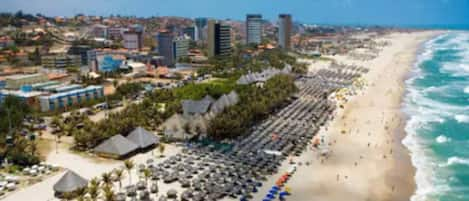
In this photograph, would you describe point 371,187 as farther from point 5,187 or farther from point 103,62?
point 103,62

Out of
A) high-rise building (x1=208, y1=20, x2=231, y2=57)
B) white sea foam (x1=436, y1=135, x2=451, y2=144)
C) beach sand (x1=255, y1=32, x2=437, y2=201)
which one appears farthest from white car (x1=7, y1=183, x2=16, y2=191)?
high-rise building (x1=208, y1=20, x2=231, y2=57)

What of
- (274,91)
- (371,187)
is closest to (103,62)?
(274,91)

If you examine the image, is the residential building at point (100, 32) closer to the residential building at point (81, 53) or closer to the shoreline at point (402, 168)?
the residential building at point (81, 53)

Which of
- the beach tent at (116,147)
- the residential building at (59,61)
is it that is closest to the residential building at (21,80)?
the residential building at (59,61)

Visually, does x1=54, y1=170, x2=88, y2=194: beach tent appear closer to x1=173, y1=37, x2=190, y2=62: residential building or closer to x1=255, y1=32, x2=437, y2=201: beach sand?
x1=255, y1=32, x2=437, y2=201: beach sand

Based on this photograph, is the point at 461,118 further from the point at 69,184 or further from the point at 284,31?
the point at 284,31

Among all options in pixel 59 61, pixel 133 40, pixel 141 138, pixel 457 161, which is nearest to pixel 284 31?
pixel 133 40
